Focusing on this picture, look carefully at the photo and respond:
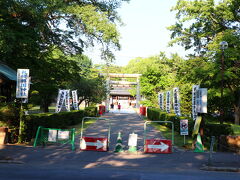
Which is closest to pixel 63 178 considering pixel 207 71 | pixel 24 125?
A: pixel 24 125

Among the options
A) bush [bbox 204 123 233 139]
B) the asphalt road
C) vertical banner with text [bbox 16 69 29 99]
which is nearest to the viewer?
the asphalt road

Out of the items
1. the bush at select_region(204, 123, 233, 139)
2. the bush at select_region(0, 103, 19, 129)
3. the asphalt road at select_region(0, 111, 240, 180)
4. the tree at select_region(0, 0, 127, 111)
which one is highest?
the tree at select_region(0, 0, 127, 111)

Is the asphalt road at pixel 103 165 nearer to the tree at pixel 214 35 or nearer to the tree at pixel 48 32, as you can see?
the tree at pixel 48 32

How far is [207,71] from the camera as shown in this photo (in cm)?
2948

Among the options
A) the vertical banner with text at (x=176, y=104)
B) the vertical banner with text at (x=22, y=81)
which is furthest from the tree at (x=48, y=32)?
the vertical banner with text at (x=176, y=104)

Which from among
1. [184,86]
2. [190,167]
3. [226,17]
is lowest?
[190,167]

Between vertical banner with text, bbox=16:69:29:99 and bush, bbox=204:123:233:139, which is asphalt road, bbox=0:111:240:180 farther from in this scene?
vertical banner with text, bbox=16:69:29:99

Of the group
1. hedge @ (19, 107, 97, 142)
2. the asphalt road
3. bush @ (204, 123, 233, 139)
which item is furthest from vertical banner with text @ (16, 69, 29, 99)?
bush @ (204, 123, 233, 139)

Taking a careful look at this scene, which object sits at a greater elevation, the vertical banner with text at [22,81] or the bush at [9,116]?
the vertical banner with text at [22,81]

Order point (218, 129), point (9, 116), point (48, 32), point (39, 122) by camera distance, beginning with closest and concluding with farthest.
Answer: point (9, 116)
point (218, 129)
point (39, 122)
point (48, 32)

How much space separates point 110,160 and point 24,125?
530 cm

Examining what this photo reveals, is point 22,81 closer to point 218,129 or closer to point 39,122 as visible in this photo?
point 39,122

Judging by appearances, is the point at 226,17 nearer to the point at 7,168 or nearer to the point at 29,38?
the point at 29,38

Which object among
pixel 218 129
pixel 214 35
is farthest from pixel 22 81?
pixel 214 35
